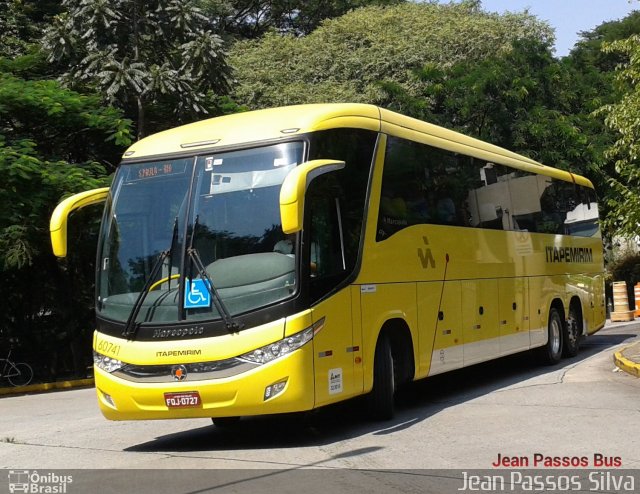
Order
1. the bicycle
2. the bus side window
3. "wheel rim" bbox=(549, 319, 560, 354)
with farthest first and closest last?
the bicycle, "wheel rim" bbox=(549, 319, 560, 354), the bus side window

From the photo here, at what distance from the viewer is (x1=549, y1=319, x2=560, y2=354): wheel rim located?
691 inches

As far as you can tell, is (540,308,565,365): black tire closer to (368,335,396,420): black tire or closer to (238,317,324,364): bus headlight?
(368,335,396,420): black tire

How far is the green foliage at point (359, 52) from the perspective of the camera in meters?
41.3

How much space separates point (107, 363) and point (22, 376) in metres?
13.6

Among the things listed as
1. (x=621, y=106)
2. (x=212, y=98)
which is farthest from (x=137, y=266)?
(x=212, y=98)

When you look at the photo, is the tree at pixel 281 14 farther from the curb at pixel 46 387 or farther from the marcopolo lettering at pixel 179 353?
the marcopolo lettering at pixel 179 353

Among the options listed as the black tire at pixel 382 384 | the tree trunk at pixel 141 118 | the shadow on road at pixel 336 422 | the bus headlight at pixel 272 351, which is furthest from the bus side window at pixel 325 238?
the tree trunk at pixel 141 118

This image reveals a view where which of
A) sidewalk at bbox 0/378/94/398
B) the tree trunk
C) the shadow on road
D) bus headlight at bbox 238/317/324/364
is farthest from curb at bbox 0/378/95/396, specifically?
bus headlight at bbox 238/317/324/364

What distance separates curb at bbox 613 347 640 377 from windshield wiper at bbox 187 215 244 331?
764 centimetres

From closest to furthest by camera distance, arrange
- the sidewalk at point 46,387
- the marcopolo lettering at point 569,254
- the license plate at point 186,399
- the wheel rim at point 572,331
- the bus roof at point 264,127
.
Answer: the license plate at point 186,399
the bus roof at point 264,127
the marcopolo lettering at point 569,254
the wheel rim at point 572,331
the sidewalk at point 46,387

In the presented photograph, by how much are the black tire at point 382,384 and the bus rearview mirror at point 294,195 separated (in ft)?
8.77

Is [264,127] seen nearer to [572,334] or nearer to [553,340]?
[553,340]

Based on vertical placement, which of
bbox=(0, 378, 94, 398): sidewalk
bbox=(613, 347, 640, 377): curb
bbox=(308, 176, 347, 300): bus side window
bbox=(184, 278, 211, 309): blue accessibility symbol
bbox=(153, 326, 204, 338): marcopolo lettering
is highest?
bbox=(308, 176, 347, 300): bus side window

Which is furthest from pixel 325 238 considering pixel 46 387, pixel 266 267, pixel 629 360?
pixel 46 387
